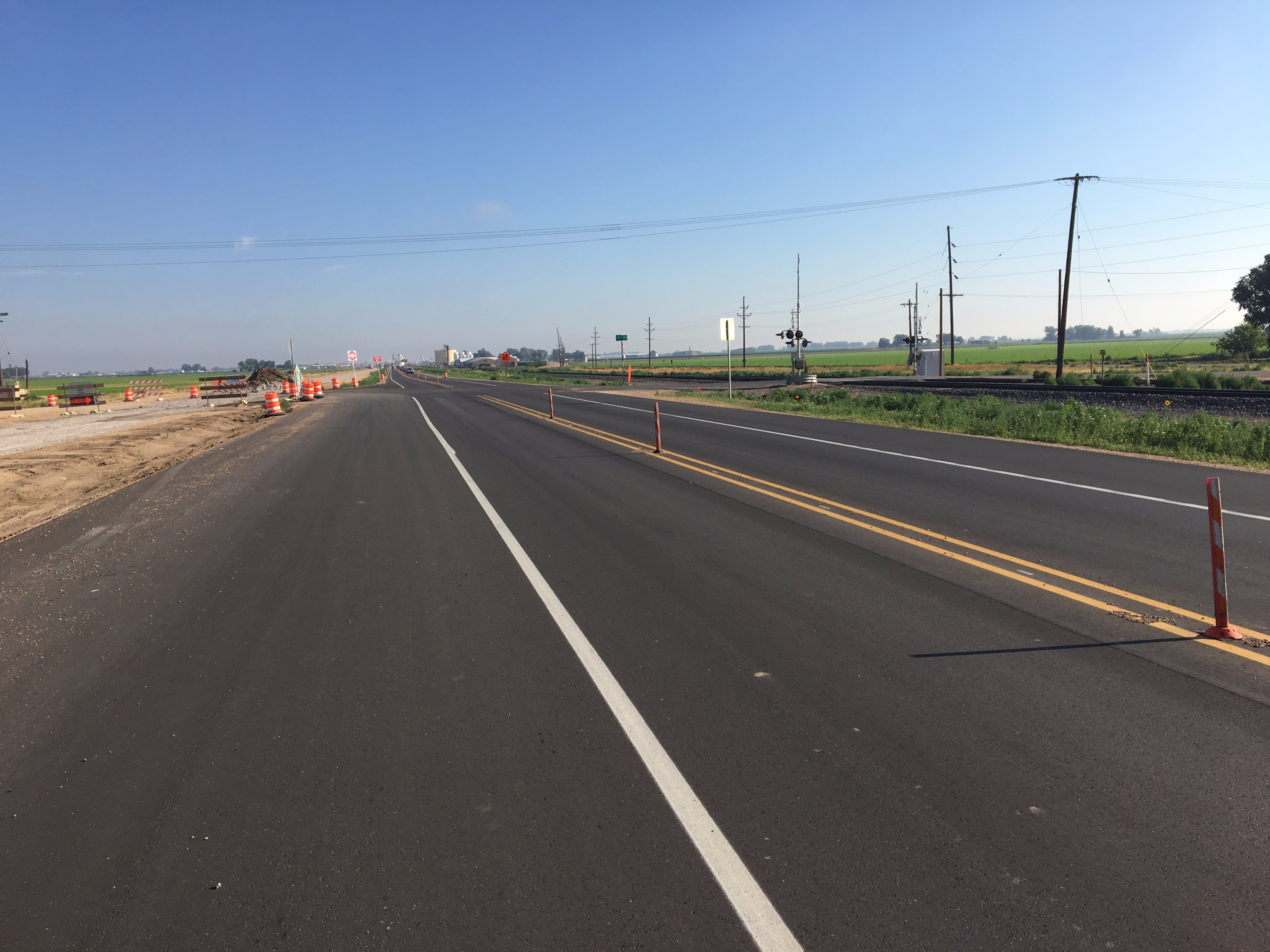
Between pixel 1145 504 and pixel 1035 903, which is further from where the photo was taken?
pixel 1145 504

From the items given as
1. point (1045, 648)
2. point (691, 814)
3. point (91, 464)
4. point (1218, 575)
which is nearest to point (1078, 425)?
point (1218, 575)

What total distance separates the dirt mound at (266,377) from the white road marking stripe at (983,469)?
38.6m

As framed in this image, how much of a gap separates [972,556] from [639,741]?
200 inches

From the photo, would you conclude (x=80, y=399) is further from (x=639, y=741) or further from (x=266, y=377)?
(x=639, y=741)

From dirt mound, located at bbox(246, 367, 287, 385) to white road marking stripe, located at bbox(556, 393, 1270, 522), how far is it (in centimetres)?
3862

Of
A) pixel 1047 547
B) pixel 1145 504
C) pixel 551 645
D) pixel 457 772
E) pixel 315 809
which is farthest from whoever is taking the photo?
pixel 1145 504

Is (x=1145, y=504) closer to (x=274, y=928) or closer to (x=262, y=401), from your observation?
(x=274, y=928)

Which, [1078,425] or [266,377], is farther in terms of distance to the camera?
[266,377]

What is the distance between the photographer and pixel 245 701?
16.1 ft

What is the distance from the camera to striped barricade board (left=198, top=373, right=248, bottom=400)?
155 ft

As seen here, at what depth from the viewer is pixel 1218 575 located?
18.1 feet

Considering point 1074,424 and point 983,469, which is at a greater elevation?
A: point 1074,424

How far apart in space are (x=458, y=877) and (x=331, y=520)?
26.9ft

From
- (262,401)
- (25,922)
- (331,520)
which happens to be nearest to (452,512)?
(331,520)
